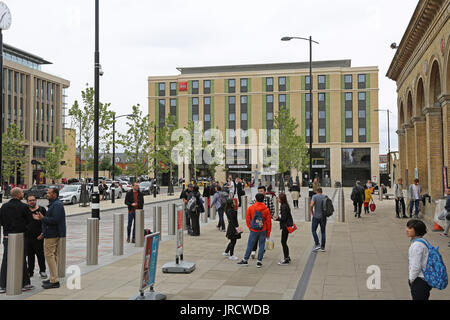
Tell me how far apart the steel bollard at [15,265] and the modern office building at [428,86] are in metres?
14.0

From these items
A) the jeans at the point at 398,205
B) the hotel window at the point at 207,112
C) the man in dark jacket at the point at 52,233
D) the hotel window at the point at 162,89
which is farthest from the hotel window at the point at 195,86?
the man in dark jacket at the point at 52,233

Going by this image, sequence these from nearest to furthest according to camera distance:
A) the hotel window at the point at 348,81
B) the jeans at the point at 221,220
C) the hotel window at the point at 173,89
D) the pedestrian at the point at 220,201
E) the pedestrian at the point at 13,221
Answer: the pedestrian at the point at 13,221
the pedestrian at the point at 220,201
the jeans at the point at 221,220
the hotel window at the point at 348,81
the hotel window at the point at 173,89

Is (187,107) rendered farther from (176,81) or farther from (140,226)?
(140,226)

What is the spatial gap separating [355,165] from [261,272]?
65714 mm

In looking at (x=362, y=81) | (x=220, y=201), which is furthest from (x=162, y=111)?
(x=220, y=201)

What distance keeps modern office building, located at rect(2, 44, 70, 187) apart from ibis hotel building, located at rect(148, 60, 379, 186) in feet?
53.7

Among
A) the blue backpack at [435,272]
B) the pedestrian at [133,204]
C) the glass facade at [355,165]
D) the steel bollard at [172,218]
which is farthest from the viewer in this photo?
the glass facade at [355,165]

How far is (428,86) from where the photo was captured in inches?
742

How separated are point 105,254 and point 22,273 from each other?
3.97 metres

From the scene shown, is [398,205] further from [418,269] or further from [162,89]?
[162,89]

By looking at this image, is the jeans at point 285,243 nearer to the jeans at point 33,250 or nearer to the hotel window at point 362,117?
the jeans at point 33,250

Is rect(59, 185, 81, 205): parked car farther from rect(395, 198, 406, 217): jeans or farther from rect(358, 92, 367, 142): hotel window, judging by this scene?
rect(358, 92, 367, 142): hotel window

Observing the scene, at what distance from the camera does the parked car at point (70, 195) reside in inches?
1235
